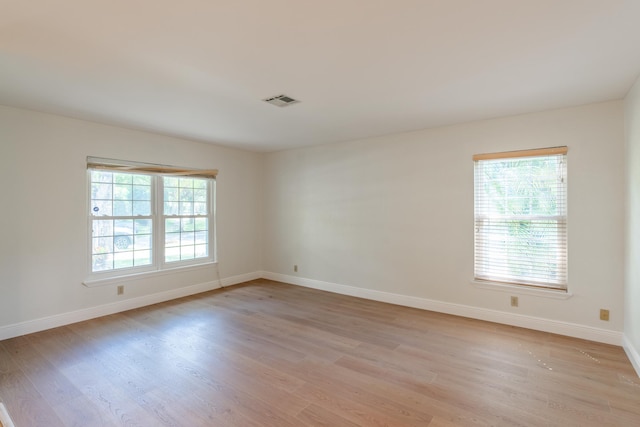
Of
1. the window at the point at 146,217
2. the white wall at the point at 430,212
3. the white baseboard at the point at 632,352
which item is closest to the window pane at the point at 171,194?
the window at the point at 146,217

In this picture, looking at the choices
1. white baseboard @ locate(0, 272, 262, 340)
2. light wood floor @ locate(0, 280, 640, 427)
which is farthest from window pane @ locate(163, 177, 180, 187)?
light wood floor @ locate(0, 280, 640, 427)

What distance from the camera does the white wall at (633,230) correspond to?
2.56 metres

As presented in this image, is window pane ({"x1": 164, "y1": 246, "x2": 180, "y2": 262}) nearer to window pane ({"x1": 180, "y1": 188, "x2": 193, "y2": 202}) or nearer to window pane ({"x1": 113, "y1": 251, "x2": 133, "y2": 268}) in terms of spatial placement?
window pane ({"x1": 113, "y1": 251, "x2": 133, "y2": 268})

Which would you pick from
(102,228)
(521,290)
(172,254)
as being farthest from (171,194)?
(521,290)

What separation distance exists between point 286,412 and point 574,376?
7.58 ft

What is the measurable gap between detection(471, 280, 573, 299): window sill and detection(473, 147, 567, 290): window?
5 centimetres

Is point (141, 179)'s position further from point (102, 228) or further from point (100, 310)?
point (100, 310)

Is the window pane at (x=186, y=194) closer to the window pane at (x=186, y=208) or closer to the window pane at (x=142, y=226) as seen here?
the window pane at (x=186, y=208)

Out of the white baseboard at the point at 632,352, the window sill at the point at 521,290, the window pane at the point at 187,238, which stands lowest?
the white baseboard at the point at 632,352

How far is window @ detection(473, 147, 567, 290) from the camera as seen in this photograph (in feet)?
10.9

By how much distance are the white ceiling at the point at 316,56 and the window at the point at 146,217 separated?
3.11 feet

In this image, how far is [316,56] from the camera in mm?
2189

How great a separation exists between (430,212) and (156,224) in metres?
3.89

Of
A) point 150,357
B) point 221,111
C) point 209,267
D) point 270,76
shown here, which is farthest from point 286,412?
point 209,267
